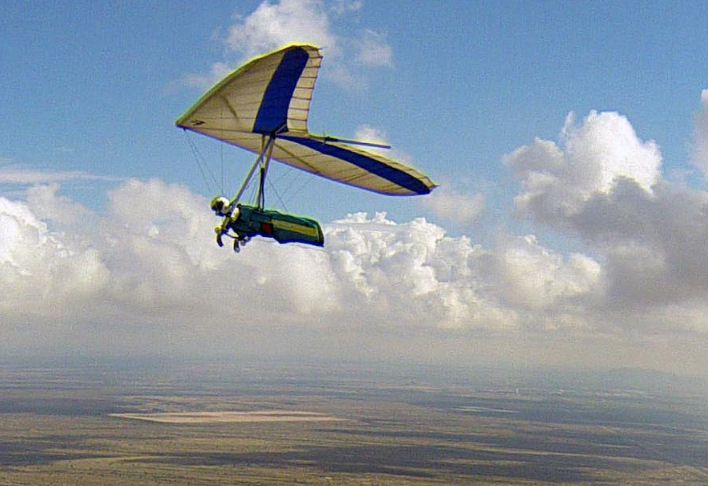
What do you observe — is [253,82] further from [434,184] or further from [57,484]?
[57,484]

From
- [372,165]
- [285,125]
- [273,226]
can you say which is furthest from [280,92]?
[372,165]

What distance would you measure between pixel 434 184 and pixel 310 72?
9.89m

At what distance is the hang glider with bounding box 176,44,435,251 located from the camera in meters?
29.4

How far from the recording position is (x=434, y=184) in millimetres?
36906

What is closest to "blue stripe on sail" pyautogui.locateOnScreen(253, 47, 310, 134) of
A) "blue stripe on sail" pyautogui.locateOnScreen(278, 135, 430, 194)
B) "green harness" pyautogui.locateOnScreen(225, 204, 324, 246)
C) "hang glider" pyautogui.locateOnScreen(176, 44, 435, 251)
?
"hang glider" pyautogui.locateOnScreen(176, 44, 435, 251)

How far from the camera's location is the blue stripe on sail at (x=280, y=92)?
28.8m

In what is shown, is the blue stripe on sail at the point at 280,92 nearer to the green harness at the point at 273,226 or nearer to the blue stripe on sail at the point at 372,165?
the blue stripe on sail at the point at 372,165

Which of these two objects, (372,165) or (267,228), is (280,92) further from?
(372,165)

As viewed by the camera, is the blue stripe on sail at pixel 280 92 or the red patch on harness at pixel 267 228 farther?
the red patch on harness at pixel 267 228

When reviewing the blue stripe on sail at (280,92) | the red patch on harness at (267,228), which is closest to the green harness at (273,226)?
the red patch on harness at (267,228)

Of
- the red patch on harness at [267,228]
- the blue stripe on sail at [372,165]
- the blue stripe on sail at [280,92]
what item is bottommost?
the red patch on harness at [267,228]

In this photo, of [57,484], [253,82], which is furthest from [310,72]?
[57,484]

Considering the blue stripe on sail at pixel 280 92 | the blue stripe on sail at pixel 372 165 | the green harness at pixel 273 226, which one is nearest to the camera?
the blue stripe on sail at pixel 280 92

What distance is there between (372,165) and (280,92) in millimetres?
7823
